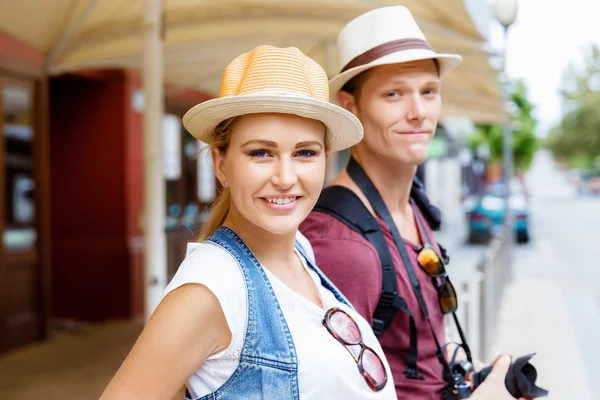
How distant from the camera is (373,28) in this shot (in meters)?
1.93

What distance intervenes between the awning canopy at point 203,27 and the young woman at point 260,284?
3423 millimetres

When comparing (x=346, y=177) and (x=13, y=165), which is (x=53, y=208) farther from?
(x=346, y=177)

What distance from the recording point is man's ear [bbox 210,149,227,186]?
4.66 feet

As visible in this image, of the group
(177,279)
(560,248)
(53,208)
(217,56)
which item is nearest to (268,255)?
(177,279)

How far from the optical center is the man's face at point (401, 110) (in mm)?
1873

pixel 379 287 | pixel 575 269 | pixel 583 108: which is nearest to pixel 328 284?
pixel 379 287

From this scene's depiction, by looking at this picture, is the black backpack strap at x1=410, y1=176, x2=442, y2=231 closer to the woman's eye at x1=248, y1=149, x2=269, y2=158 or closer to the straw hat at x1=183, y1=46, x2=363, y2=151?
the straw hat at x1=183, y1=46, x2=363, y2=151

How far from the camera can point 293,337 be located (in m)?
1.26

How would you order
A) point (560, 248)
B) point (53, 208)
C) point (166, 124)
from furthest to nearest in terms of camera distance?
1. point (560, 248)
2. point (166, 124)
3. point (53, 208)

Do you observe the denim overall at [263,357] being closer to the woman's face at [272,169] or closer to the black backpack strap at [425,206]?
the woman's face at [272,169]

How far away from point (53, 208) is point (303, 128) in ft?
25.3

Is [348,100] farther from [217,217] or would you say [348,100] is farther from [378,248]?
[217,217]

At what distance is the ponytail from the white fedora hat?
596 millimetres

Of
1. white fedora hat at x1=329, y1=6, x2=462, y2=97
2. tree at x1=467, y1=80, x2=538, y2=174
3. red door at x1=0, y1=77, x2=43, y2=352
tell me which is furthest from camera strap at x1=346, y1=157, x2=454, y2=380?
tree at x1=467, y1=80, x2=538, y2=174
